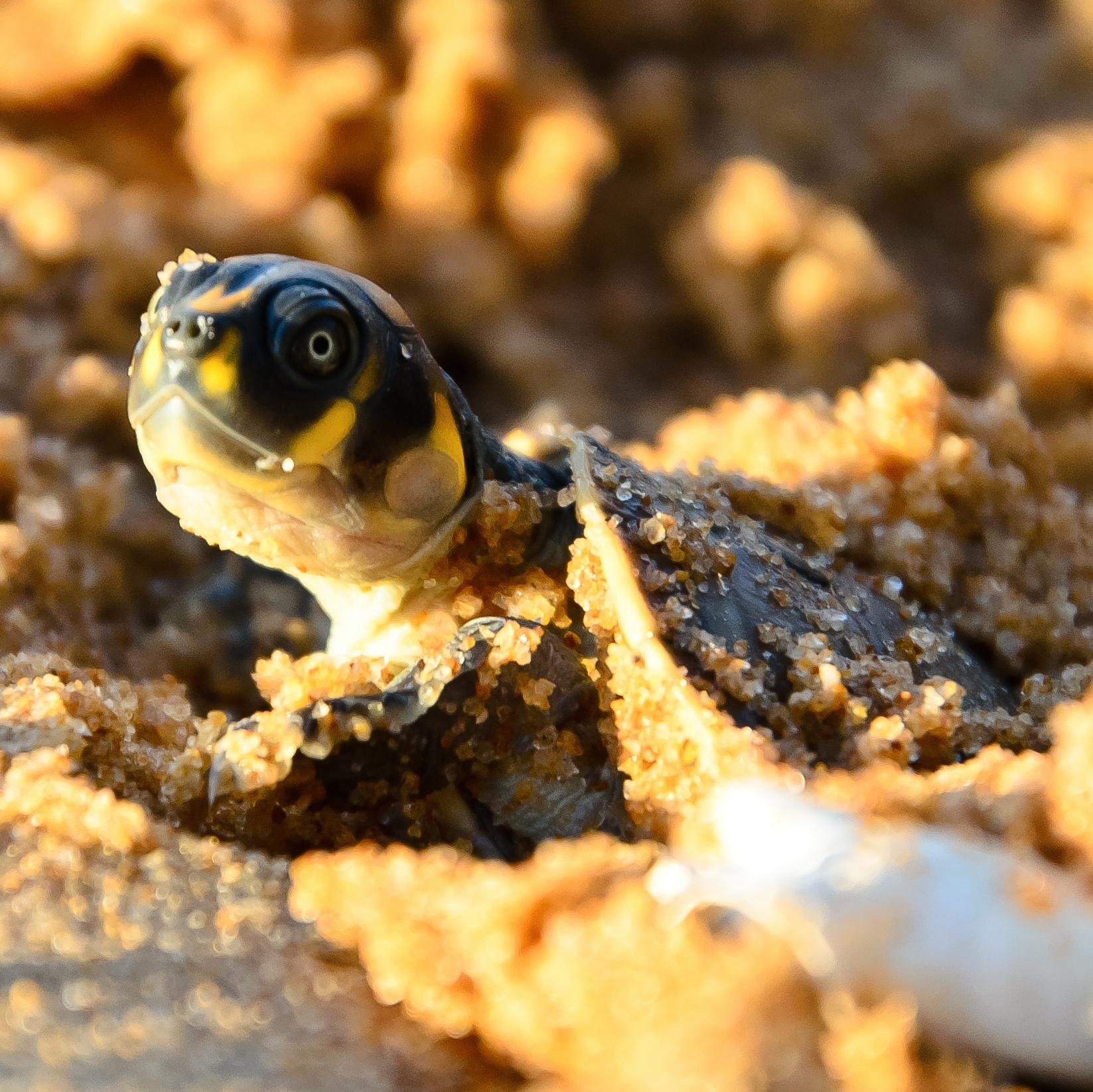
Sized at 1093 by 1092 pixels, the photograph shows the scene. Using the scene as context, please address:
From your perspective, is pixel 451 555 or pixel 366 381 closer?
pixel 366 381

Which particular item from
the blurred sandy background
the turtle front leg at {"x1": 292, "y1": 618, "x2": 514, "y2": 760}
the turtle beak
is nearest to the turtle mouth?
the turtle beak

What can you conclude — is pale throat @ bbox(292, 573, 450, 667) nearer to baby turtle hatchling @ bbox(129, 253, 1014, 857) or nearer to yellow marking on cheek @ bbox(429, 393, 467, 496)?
baby turtle hatchling @ bbox(129, 253, 1014, 857)

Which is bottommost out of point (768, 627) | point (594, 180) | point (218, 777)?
point (218, 777)

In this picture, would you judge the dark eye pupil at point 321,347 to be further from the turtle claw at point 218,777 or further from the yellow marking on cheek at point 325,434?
the turtle claw at point 218,777

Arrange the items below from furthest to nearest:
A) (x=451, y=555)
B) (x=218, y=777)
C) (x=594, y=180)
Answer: (x=594, y=180), (x=451, y=555), (x=218, y=777)

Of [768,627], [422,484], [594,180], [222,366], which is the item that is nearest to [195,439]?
[222,366]

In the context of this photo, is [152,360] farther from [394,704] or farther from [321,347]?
[394,704]
